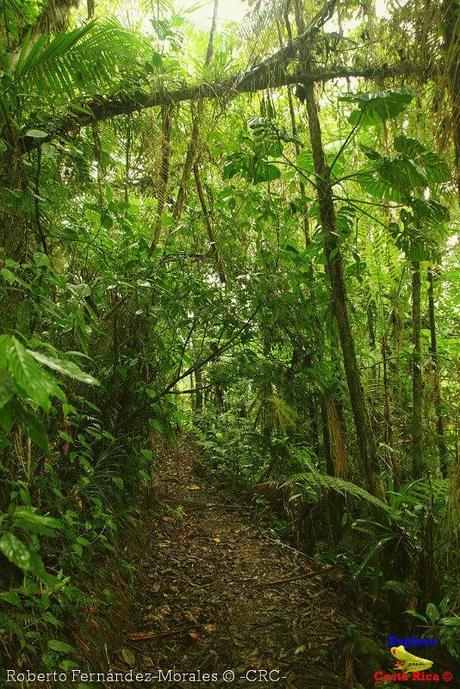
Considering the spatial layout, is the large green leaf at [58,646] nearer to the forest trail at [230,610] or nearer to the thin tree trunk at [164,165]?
the forest trail at [230,610]

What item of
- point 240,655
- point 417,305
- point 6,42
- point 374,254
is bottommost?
point 240,655

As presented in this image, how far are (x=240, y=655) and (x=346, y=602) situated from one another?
1.03 metres

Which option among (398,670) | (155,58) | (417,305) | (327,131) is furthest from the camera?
(327,131)

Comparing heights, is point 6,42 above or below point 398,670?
above

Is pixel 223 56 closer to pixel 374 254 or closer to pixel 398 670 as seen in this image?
pixel 374 254

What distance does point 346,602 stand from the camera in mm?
3164

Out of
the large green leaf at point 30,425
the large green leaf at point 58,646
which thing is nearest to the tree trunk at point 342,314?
the large green leaf at point 58,646

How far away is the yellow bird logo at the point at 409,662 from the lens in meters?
2.27

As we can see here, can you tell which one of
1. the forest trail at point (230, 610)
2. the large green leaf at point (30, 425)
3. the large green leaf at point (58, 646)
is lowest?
the forest trail at point (230, 610)

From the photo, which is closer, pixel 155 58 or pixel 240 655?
pixel 240 655

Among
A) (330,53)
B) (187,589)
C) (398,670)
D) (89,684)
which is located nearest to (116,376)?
(187,589)

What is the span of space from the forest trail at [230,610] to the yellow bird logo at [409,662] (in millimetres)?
347

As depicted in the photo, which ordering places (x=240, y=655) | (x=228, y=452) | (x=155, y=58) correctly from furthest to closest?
1. (x=228, y=452)
2. (x=155, y=58)
3. (x=240, y=655)

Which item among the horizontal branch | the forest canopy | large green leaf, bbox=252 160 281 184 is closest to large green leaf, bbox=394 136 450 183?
the forest canopy
